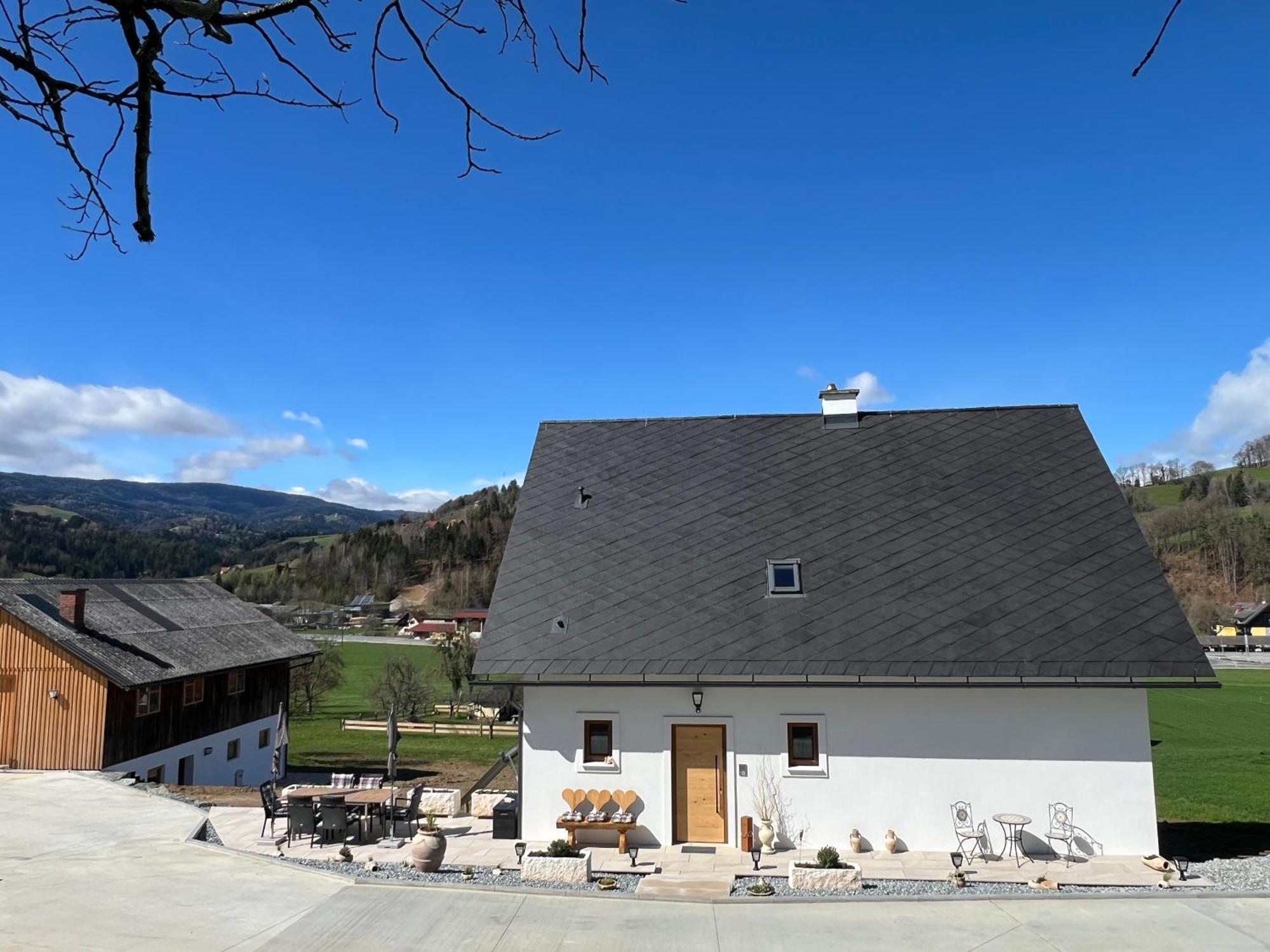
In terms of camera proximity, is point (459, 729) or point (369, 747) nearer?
point (369, 747)

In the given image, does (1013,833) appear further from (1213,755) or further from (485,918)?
(1213,755)

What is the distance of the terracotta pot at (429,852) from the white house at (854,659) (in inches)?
82.0

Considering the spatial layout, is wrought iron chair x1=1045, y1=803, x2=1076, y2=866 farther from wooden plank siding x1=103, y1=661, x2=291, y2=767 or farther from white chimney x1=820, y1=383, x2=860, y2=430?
wooden plank siding x1=103, y1=661, x2=291, y2=767

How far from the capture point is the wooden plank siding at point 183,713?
2388cm

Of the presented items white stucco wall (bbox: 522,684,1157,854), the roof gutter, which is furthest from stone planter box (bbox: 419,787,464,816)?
the roof gutter

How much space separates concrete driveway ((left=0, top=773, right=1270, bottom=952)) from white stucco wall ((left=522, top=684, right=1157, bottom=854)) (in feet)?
8.26

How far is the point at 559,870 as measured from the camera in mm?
12859

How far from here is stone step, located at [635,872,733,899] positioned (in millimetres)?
12023

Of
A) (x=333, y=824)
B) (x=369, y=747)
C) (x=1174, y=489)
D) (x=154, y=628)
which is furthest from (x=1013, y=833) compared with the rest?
(x=1174, y=489)

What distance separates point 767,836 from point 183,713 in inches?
844

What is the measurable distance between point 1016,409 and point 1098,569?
18.9 feet

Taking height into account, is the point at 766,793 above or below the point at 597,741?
below

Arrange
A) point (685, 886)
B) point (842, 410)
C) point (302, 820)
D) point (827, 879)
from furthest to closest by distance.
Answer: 1. point (842, 410)
2. point (302, 820)
3. point (685, 886)
4. point (827, 879)

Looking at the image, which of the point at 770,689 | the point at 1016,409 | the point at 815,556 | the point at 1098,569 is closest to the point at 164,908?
the point at 770,689
